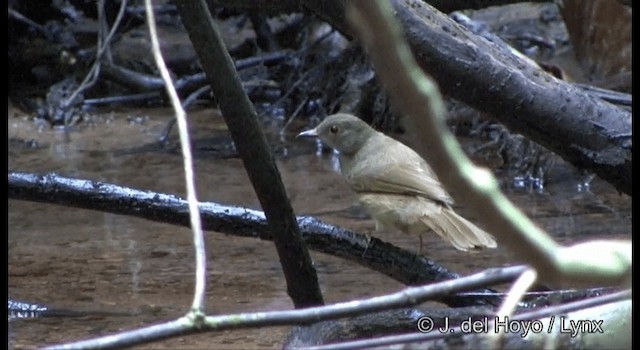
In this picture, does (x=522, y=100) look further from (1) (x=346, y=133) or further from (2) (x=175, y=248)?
(2) (x=175, y=248)

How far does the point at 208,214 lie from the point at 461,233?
0.87 meters

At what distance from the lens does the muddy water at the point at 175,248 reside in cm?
411

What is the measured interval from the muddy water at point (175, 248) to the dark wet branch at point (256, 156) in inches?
29.9

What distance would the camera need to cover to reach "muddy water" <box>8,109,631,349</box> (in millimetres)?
4113

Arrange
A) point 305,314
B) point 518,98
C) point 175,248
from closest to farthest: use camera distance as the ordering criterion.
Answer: point 305,314
point 518,98
point 175,248

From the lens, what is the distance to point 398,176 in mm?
4176

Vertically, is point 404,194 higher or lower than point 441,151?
higher

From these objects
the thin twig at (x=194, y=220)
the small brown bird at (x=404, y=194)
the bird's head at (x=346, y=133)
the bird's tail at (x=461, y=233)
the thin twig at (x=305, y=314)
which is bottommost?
the thin twig at (x=305, y=314)

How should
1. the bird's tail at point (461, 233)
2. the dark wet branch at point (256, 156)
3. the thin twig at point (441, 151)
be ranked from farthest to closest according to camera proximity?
the bird's tail at point (461, 233), the dark wet branch at point (256, 156), the thin twig at point (441, 151)

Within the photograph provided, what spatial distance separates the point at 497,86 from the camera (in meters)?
3.11

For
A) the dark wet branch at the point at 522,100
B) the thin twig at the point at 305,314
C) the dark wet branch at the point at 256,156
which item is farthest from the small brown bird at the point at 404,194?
the thin twig at the point at 305,314

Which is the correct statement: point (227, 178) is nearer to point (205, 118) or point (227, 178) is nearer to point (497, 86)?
point (205, 118)

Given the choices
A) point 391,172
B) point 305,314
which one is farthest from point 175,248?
point 305,314

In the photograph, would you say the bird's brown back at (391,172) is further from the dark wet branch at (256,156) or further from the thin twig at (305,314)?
the thin twig at (305,314)
